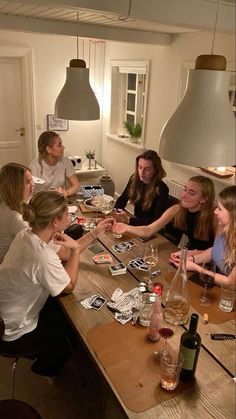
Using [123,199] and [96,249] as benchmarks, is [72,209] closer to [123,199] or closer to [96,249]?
[123,199]

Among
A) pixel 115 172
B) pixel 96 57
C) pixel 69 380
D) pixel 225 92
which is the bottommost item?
pixel 69 380

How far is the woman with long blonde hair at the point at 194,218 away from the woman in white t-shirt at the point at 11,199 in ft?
2.17

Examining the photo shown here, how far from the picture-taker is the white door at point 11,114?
4719 millimetres

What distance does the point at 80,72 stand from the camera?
2094mm

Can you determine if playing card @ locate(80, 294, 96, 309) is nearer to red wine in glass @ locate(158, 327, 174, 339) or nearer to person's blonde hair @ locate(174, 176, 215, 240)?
red wine in glass @ locate(158, 327, 174, 339)

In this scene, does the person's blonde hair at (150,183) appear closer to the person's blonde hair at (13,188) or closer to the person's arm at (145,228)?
the person's arm at (145,228)

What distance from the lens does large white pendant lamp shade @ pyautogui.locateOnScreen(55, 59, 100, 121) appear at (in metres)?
2.10

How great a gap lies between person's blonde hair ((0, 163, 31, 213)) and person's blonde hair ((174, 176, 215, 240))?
1.13 m

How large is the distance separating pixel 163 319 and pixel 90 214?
1.32 m

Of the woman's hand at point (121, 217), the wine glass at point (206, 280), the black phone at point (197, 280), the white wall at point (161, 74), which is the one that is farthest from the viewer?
the white wall at point (161, 74)

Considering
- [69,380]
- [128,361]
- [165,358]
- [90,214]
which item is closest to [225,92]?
[165,358]

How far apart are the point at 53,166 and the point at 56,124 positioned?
6.59 ft

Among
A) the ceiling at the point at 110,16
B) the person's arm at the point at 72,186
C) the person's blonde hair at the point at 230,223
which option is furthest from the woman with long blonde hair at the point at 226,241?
the person's arm at the point at 72,186

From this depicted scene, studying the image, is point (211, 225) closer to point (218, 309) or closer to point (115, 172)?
point (218, 309)
